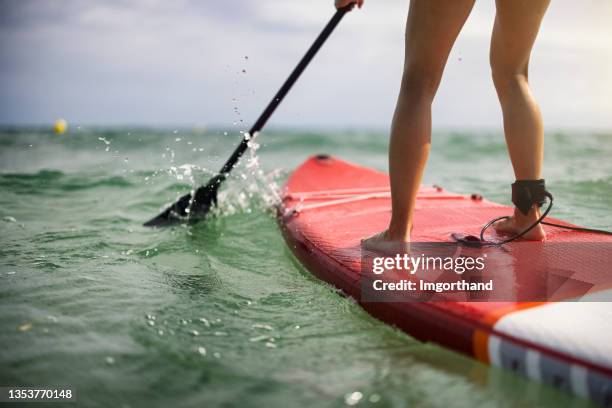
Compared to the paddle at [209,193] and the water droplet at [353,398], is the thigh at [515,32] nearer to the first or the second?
the paddle at [209,193]

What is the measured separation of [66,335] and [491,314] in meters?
1.32

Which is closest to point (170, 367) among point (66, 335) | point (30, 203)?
point (66, 335)

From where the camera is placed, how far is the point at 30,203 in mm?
4262

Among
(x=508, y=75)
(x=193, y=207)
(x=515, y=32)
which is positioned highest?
(x=515, y=32)

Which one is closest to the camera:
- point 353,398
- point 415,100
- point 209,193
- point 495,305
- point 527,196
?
point 353,398

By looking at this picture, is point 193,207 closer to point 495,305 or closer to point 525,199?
point 525,199

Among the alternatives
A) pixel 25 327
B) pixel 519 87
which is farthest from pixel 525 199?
pixel 25 327

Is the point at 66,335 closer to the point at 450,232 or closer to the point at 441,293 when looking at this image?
the point at 441,293

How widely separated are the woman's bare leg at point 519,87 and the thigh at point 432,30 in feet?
1.10

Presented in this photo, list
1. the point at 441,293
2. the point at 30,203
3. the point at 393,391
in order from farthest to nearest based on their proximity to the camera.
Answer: the point at 30,203 < the point at 441,293 < the point at 393,391

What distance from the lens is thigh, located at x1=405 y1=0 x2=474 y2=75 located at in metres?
1.65

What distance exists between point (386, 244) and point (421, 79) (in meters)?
0.61

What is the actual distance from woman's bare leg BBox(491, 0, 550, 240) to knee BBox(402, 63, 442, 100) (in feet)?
1.35

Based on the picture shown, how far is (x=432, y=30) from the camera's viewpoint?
1678 mm
